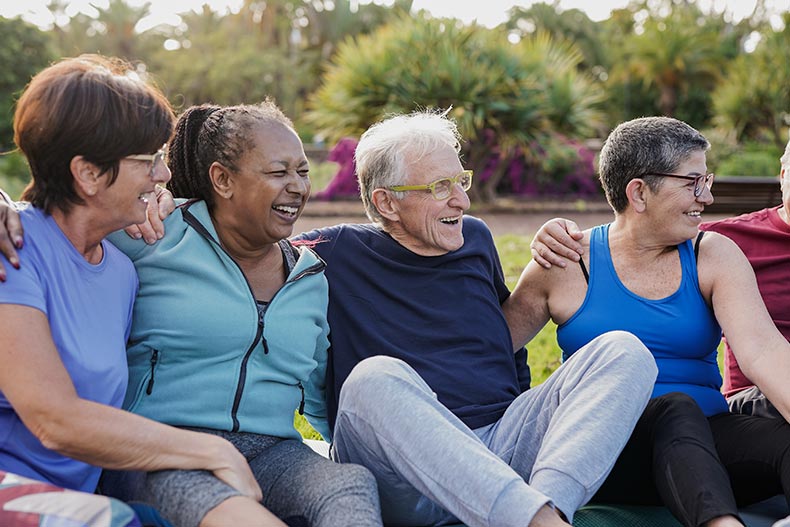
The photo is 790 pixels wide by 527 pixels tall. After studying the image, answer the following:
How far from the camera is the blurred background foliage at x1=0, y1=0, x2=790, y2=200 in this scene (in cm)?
1377

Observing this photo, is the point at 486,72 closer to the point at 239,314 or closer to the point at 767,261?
the point at 767,261

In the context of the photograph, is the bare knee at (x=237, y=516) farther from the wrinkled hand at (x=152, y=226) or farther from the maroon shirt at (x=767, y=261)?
the maroon shirt at (x=767, y=261)

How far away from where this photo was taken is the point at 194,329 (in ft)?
8.97

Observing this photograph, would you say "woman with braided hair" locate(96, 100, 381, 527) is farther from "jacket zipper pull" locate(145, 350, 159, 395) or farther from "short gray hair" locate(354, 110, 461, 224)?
"short gray hair" locate(354, 110, 461, 224)

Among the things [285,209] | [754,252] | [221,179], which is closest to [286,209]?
[285,209]

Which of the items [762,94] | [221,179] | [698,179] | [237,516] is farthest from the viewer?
[762,94]

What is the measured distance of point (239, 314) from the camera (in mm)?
2785

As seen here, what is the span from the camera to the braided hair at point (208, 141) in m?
2.92

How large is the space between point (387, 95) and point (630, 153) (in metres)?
10.6

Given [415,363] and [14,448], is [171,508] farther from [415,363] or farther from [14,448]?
[415,363]

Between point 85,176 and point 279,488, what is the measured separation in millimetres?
1041

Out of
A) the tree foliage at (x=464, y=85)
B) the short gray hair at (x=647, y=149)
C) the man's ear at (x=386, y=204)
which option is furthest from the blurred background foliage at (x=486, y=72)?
the short gray hair at (x=647, y=149)

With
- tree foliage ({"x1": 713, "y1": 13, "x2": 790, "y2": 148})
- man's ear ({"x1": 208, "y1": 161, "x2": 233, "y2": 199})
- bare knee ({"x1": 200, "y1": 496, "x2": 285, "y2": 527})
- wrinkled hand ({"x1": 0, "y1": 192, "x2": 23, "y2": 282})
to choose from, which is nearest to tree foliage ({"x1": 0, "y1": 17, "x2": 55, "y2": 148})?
tree foliage ({"x1": 713, "y1": 13, "x2": 790, "y2": 148})

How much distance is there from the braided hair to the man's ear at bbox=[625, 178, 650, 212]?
1252mm
